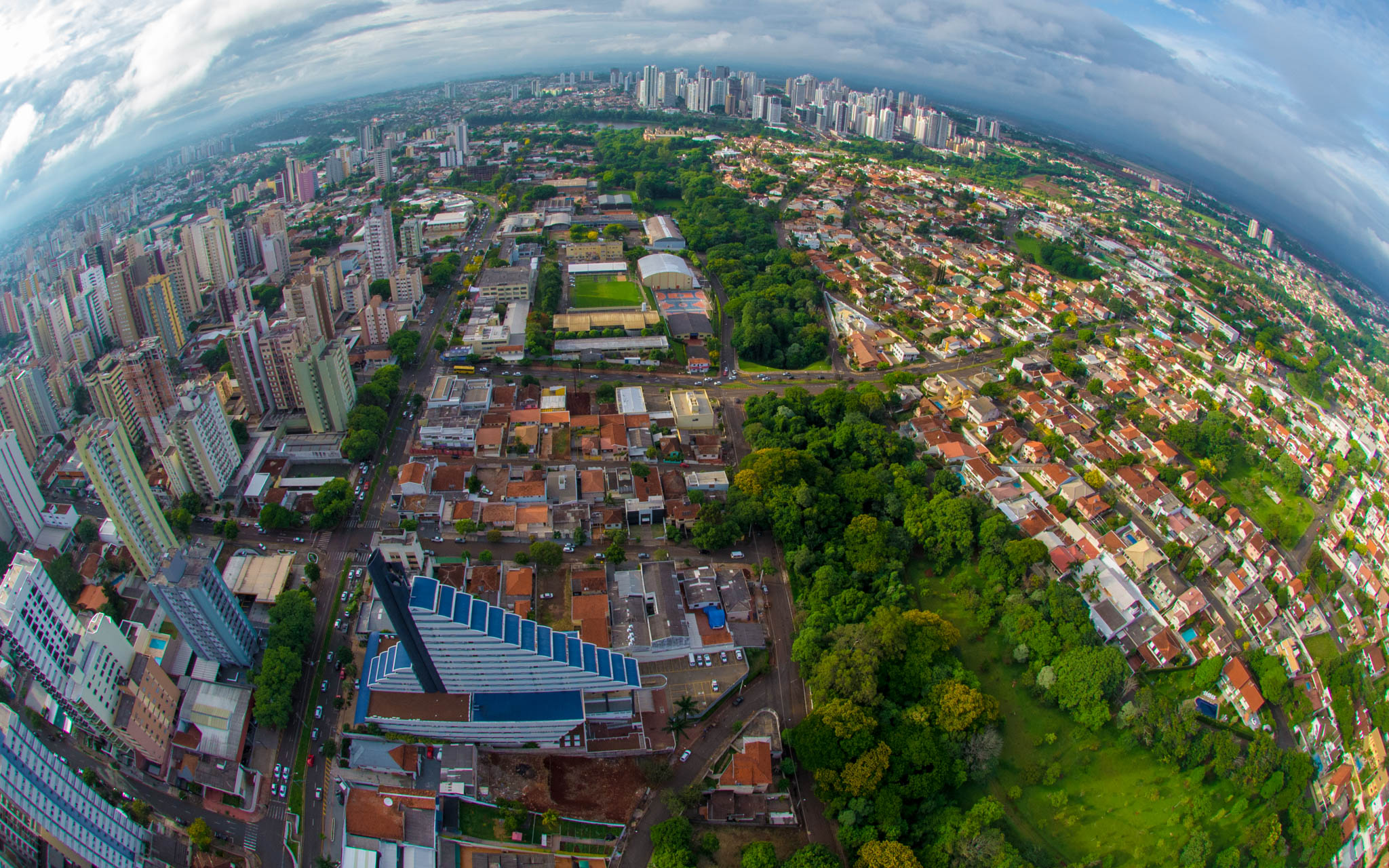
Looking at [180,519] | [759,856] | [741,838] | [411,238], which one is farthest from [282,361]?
[759,856]

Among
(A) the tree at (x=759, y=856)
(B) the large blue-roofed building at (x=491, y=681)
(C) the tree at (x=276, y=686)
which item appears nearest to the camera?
(A) the tree at (x=759, y=856)

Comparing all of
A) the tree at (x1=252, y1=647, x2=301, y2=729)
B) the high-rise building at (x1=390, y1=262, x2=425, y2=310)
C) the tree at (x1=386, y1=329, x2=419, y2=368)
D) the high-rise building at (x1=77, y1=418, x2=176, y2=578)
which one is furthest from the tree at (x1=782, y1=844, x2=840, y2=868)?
the high-rise building at (x1=390, y1=262, x2=425, y2=310)

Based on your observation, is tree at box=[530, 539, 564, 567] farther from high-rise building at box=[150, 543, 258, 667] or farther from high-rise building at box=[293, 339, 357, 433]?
high-rise building at box=[293, 339, 357, 433]

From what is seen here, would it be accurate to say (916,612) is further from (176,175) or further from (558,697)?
(176,175)

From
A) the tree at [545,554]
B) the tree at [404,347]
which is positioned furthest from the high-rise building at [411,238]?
the tree at [545,554]

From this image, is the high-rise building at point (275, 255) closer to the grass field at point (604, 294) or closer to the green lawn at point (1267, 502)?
the grass field at point (604, 294)

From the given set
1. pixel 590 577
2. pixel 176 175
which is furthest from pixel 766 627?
pixel 176 175
